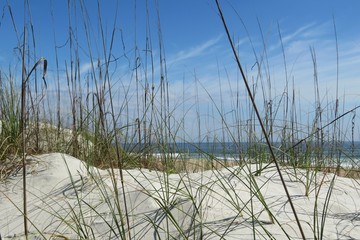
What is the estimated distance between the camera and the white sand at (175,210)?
1007 mm

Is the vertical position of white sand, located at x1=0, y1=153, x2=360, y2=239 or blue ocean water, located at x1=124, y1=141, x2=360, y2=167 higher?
blue ocean water, located at x1=124, y1=141, x2=360, y2=167

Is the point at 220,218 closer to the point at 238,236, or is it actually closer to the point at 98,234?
the point at 238,236

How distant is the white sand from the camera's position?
3.30 ft

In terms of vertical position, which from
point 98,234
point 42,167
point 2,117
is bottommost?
point 98,234

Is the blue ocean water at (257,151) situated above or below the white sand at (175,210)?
above

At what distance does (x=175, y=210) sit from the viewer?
44.3 inches

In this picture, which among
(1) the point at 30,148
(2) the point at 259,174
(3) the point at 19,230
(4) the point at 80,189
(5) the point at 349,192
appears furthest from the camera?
(1) the point at 30,148

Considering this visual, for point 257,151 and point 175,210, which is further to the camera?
point 257,151

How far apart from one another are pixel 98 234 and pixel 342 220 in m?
0.72

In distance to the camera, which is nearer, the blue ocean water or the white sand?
the white sand

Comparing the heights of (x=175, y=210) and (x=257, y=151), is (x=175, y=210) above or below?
below

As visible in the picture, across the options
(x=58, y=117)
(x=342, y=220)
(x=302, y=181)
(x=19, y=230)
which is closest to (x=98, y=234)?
(x=19, y=230)

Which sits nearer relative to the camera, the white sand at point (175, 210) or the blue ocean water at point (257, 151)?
the white sand at point (175, 210)

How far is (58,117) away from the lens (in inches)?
107
